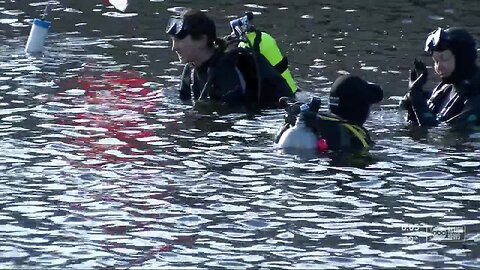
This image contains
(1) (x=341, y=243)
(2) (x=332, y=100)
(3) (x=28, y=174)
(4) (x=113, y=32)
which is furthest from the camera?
(4) (x=113, y=32)

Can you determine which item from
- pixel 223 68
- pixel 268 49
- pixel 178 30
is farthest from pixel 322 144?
pixel 178 30

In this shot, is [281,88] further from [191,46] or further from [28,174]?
[28,174]

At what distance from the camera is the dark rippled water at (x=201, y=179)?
337 inches

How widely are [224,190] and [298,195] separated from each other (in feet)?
1.99

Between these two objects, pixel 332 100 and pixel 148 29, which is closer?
pixel 332 100

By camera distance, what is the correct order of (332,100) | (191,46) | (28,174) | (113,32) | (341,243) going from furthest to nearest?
(113,32)
(191,46)
(332,100)
(28,174)
(341,243)

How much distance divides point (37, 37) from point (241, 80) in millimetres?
4086

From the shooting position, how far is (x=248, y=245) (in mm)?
8664

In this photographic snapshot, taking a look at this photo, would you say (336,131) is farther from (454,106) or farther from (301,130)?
(454,106)

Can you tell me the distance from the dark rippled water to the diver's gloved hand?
486mm

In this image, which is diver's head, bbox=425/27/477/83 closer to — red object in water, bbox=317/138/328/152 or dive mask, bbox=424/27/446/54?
dive mask, bbox=424/27/446/54

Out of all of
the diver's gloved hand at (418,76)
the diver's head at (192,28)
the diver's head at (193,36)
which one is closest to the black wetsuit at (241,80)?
the diver's head at (193,36)

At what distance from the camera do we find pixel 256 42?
1328 centimetres

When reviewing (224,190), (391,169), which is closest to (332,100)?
(391,169)
